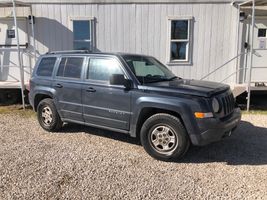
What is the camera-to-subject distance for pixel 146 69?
6.05 metres

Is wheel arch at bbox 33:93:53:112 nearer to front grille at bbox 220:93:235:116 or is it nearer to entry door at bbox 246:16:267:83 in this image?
front grille at bbox 220:93:235:116

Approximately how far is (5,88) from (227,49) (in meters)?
7.30

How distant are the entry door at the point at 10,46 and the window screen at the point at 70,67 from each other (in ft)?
14.0

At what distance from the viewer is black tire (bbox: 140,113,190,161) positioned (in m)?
4.91

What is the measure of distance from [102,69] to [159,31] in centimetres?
465

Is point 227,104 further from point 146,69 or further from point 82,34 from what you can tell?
point 82,34

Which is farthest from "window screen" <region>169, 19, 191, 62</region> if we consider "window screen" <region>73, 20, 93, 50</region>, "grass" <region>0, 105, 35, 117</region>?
"grass" <region>0, 105, 35, 117</region>

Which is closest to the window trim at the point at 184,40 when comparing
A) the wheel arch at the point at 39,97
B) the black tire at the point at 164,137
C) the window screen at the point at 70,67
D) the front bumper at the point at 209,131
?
the window screen at the point at 70,67

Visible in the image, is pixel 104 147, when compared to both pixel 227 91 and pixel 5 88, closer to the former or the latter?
pixel 227 91

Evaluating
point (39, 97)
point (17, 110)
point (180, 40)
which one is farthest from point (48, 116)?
point (180, 40)

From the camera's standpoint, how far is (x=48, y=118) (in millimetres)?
6805

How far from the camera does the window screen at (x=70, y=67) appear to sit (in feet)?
20.2

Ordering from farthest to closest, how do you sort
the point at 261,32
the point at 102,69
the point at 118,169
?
the point at 261,32 < the point at 102,69 < the point at 118,169

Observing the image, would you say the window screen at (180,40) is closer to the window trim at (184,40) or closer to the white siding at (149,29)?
the window trim at (184,40)
